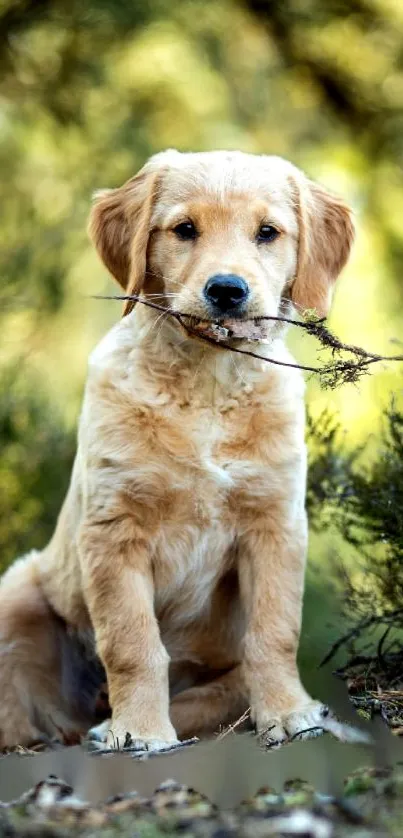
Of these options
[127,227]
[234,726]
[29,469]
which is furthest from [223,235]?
[29,469]

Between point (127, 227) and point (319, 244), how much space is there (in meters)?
0.63

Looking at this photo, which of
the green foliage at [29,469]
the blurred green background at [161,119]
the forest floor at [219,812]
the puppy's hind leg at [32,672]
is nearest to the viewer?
the forest floor at [219,812]

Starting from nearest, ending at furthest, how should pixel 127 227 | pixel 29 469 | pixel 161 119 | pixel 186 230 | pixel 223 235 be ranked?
pixel 223 235
pixel 186 230
pixel 127 227
pixel 29 469
pixel 161 119

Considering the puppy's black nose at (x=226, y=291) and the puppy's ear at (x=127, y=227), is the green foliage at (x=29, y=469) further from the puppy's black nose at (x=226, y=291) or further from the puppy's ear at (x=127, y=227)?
the puppy's black nose at (x=226, y=291)

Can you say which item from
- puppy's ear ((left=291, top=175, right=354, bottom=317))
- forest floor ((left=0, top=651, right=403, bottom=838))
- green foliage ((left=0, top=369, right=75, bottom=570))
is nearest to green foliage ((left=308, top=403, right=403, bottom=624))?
puppy's ear ((left=291, top=175, right=354, bottom=317))

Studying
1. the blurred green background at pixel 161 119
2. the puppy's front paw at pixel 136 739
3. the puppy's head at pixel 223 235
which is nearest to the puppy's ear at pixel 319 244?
the puppy's head at pixel 223 235

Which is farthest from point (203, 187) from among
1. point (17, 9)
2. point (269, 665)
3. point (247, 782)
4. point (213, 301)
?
point (17, 9)

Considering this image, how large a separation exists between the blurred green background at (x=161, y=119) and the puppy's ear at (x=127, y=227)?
3.47 metres

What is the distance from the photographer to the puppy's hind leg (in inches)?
165

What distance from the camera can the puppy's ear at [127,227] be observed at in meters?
3.91

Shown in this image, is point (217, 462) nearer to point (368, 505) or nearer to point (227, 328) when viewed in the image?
point (227, 328)

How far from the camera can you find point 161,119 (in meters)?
8.69

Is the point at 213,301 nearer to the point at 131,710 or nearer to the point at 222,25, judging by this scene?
the point at 131,710

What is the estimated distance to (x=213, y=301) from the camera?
350cm
